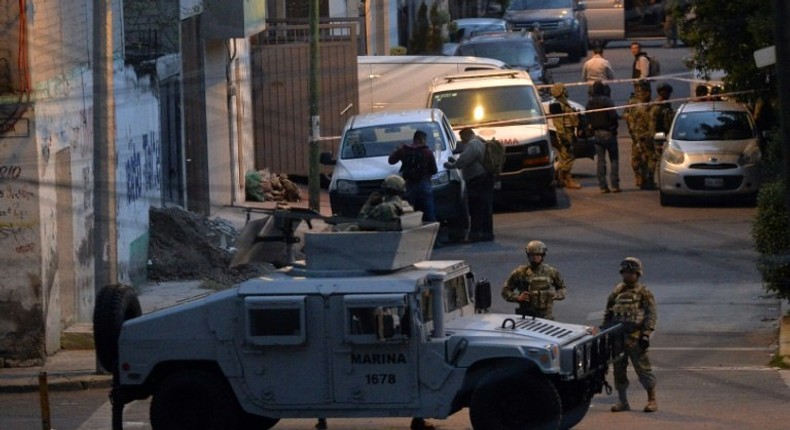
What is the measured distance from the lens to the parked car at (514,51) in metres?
33.0

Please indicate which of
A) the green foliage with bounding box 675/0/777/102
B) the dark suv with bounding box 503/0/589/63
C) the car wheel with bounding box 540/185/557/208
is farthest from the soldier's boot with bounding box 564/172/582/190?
the dark suv with bounding box 503/0/589/63

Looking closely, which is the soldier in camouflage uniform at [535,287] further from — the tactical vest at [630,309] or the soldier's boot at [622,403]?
the soldier's boot at [622,403]

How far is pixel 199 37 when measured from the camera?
23.0m

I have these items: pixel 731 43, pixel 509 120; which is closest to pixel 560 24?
pixel 509 120

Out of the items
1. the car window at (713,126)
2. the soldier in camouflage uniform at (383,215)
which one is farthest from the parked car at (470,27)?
the soldier in camouflage uniform at (383,215)

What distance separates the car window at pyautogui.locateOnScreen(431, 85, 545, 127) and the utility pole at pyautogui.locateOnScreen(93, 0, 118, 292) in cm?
1022

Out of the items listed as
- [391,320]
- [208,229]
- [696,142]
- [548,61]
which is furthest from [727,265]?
[548,61]

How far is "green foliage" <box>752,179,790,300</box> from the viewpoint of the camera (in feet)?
48.8

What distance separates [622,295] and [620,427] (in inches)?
44.4

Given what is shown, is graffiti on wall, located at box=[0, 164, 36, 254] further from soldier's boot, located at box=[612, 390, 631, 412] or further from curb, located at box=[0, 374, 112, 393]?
soldier's boot, located at box=[612, 390, 631, 412]

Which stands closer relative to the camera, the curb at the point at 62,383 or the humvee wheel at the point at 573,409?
the humvee wheel at the point at 573,409

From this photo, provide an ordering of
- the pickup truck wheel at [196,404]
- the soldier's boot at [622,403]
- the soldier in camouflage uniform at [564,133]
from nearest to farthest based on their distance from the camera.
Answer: the pickup truck wheel at [196,404] → the soldier's boot at [622,403] → the soldier in camouflage uniform at [564,133]

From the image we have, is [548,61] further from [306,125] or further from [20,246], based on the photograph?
[20,246]

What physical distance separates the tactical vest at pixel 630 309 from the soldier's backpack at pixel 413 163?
7.50 meters
